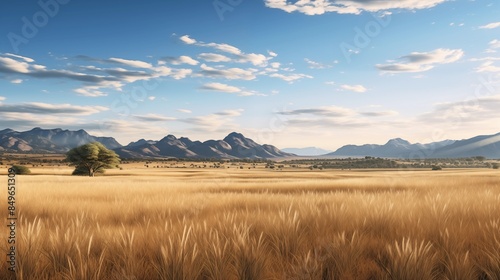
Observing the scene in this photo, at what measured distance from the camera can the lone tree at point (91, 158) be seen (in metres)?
80.9

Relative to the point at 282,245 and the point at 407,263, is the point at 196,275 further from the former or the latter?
the point at 407,263

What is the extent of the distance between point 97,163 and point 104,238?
84.4m

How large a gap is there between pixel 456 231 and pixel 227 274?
10.1ft

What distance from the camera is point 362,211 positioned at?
636 cm

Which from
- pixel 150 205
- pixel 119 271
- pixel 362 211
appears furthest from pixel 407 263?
pixel 150 205

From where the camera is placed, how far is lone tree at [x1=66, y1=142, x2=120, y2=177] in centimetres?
8094

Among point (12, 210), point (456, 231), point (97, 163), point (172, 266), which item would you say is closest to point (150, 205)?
point (12, 210)

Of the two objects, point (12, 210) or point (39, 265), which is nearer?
point (39, 265)

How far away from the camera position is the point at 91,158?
81.1 m

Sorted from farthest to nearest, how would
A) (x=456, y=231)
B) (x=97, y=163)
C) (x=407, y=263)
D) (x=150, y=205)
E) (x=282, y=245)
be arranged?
(x=97, y=163) < (x=150, y=205) < (x=456, y=231) < (x=282, y=245) < (x=407, y=263)

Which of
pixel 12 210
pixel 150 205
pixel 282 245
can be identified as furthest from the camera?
pixel 150 205

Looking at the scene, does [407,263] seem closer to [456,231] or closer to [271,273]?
[271,273]

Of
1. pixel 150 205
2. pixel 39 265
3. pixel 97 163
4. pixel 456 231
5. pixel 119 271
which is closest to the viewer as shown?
pixel 119 271

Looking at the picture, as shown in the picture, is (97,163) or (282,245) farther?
(97,163)
